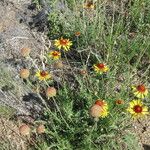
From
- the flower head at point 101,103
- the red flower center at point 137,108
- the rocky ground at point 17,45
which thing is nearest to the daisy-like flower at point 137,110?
the red flower center at point 137,108

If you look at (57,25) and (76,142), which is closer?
(76,142)

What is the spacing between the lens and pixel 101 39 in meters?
3.88

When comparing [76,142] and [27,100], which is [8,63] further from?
[76,142]

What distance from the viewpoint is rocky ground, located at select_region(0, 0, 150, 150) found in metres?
3.32

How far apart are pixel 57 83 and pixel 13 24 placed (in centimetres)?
91

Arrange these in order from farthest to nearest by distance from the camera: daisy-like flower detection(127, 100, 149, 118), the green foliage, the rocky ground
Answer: the rocky ground
the green foliage
daisy-like flower detection(127, 100, 149, 118)

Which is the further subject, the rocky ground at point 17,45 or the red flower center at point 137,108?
the rocky ground at point 17,45

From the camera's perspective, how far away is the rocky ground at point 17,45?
3.32 m

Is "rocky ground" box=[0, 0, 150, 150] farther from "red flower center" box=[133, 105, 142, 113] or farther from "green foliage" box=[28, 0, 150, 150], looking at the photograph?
"red flower center" box=[133, 105, 142, 113]

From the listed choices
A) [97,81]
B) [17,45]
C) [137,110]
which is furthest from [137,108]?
[17,45]

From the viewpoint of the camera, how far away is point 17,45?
3855mm

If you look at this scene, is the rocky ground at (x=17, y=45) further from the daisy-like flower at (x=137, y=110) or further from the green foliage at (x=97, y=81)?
the daisy-like flower at (x=137, y=110)

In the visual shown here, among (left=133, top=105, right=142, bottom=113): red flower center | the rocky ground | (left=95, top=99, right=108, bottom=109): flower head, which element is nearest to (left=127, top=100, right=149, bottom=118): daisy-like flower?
(left=133, top=105, right=142, bottom=113): red flower center

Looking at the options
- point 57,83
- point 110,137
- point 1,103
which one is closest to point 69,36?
point 57,83
